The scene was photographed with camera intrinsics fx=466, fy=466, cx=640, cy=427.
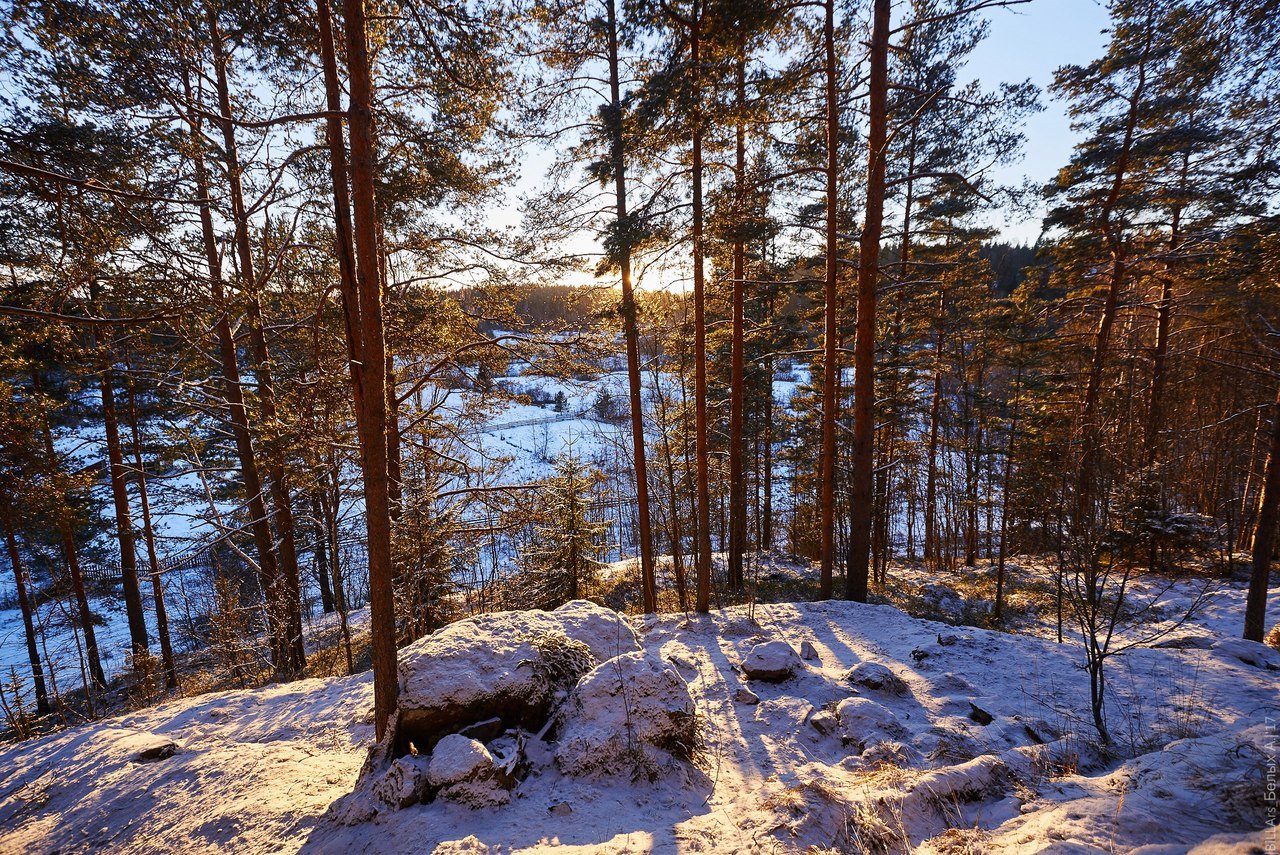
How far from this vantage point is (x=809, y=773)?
4145 millimetres

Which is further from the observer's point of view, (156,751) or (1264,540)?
(1264,540)

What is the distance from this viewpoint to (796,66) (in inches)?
327

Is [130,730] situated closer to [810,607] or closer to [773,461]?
[810,607]

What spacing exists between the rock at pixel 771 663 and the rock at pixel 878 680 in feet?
2.29

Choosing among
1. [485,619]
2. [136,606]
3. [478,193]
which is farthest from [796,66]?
[136,606]

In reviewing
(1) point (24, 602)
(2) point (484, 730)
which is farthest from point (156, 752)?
(1) point (24, 602)

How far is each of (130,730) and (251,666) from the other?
5.70m

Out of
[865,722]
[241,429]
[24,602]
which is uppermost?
[241,429]

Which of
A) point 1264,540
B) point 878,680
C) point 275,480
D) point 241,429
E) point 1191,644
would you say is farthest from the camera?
point 241,429

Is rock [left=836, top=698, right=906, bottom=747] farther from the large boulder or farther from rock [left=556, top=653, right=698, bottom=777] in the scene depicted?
the large boulder

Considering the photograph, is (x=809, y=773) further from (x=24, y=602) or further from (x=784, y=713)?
(x=24, y=602)

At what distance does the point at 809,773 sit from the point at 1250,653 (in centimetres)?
642

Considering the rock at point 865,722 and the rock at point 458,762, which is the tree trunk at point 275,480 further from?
the rock at point 865,722

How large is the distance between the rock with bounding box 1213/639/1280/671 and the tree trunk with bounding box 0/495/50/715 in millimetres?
19358
